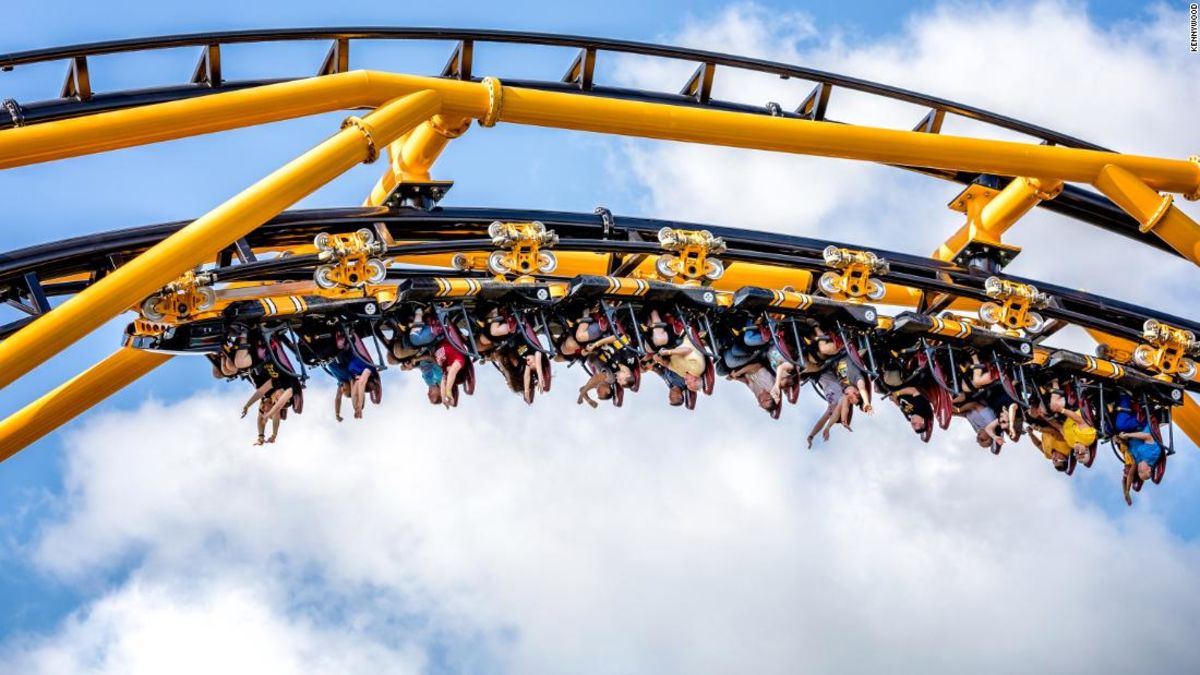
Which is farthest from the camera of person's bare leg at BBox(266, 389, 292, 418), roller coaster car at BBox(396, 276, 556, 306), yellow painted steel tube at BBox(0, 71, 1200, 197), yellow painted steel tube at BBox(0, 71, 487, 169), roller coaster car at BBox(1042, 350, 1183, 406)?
roller coaster car at BBox(1042, 350, 1183, 406)

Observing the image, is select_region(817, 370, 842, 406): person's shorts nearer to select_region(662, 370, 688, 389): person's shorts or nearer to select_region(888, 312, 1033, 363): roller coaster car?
select_region(888, 312, 1033, 363): roller coaster car

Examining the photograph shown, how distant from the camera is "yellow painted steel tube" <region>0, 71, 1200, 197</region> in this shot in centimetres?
1399

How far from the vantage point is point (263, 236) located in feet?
50.8

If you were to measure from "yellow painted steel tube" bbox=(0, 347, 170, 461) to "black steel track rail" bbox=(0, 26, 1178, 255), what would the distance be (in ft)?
6.10

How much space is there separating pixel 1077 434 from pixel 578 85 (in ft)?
15.2

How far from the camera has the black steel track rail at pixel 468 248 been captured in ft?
47.2

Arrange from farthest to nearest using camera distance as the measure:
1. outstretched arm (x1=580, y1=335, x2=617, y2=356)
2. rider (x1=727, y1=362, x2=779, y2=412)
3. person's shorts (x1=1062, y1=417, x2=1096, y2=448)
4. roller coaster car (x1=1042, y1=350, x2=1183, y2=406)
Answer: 1. person's shorts (x1=1062, y1=417, x2=1096, y2=448)
2. roller coaster car (x1=1042, y1=350, x2=1183, y2=406)
3. rider (x1=727, y1=362, x2=779, y2=412)
4. outstretched arm (x1=580, y1=335, x2=617, y2=356)

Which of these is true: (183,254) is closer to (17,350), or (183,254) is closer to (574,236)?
(17,350)

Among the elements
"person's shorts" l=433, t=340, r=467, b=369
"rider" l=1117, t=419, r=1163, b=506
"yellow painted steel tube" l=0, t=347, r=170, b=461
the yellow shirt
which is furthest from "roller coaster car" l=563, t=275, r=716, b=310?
"rider" l=1117, t=419, r=1163, b=506

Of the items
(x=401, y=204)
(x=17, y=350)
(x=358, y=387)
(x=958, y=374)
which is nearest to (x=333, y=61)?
(x=401, y=204)

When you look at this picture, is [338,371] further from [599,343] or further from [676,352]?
[676,352]

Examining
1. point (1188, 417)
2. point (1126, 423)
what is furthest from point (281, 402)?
point (1188, 417)

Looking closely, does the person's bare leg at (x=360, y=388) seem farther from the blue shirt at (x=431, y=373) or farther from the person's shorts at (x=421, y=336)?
the blue shirt at (x=431, y=373)

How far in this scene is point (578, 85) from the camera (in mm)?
16344
